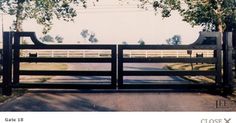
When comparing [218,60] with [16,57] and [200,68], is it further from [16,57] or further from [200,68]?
[200,68]

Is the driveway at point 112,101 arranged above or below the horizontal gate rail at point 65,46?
below

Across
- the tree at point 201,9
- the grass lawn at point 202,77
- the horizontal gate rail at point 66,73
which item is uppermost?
the tree at point 201,9

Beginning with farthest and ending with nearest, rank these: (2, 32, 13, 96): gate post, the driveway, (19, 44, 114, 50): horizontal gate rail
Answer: (19, 44, 114, 50): horizontal gate rail → (2, 32, 13, 96): gate post → the driveway

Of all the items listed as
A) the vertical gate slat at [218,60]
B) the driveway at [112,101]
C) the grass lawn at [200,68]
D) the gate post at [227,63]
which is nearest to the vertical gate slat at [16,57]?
the driveway at [112,101]

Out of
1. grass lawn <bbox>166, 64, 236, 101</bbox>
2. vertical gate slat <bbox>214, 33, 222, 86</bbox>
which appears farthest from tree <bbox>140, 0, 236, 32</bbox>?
vertical gate slat <bbox>214, 33, 222, 86</bbox>

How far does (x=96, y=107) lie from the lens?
824cm

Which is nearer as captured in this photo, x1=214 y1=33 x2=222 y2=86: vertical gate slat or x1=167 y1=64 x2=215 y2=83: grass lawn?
x1=214 y1=33 x2=222 y2=86: vertical gate slat

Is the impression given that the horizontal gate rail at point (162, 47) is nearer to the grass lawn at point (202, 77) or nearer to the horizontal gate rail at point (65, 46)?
the horizontal gate rail at point (65, 46)

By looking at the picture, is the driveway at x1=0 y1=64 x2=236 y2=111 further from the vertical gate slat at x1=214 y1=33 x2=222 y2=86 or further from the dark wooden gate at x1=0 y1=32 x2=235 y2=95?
the vertical gate slat at x1=214 y1=33 x2=222 y2=86

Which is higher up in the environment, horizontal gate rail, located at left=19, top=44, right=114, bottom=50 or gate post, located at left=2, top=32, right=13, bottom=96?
horizontal gate rail, located at left=19, top=44, right=114, bottom=50

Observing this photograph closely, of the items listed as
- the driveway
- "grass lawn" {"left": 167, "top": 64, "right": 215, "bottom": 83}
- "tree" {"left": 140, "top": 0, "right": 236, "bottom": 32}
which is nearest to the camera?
the driveway
